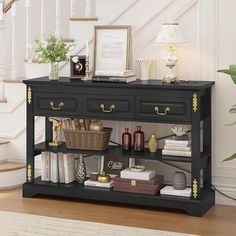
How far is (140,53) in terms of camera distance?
5.20 m

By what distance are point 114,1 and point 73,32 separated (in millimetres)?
447

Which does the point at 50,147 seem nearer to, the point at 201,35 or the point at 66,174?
the point at 66,174

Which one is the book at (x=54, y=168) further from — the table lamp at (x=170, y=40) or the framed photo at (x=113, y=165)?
the table lamp at (x=170, y=40)

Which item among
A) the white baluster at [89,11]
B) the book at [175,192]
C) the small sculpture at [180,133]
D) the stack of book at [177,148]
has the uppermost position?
the white baluster at [89,11]

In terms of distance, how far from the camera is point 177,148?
4.79 meters

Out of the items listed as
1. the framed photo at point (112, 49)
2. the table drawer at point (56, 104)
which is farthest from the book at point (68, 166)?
the framed photo at point (112, 49)

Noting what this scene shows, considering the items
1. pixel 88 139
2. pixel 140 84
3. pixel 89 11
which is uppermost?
pixel 89 11

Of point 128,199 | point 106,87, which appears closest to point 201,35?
point 106,87

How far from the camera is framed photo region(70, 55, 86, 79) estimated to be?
5.14 meters

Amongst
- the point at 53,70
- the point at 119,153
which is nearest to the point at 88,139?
the point at 119,153

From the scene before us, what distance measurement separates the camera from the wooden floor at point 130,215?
440 centimetres

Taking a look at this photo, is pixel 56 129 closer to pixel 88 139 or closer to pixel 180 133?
pixel 88 139

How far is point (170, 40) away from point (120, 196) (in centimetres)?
125

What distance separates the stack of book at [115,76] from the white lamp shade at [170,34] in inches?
13.5
